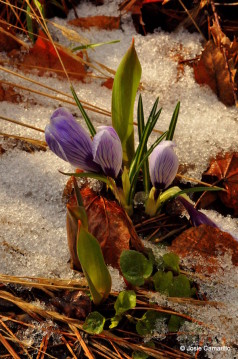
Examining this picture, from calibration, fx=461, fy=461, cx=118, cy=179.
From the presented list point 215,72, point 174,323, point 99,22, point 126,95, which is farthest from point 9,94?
point 174,323

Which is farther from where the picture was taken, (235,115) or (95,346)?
(235,115)

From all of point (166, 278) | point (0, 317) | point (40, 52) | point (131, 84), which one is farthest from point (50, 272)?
point (40, 52)

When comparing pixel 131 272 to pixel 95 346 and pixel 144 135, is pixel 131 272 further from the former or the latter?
pixel 144 135

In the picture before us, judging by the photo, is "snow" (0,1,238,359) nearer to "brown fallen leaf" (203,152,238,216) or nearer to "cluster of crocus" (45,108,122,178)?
"brown fallen leaf" (203,152,238,216)

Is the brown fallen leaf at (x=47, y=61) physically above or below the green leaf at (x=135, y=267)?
above

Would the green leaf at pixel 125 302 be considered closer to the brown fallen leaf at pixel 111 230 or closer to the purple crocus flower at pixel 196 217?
the brown fallen leaf at pixel 111 230

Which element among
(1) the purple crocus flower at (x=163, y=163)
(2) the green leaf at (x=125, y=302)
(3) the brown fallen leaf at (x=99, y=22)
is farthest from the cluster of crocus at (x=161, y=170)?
(3) the brown fallen leaf at (x=99, y=22)
